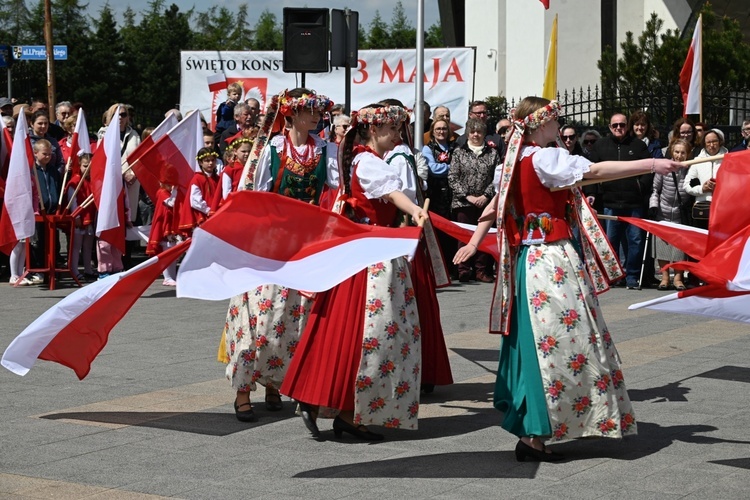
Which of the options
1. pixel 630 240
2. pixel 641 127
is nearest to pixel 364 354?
pixel 630 240

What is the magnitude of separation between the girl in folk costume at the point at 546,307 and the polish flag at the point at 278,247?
515 millimetres

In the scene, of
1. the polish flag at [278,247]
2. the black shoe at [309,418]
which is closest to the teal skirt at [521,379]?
the polish flag at [278,247]

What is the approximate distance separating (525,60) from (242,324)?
35.7 meters

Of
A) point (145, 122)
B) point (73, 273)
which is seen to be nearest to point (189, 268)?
point (73, 273)

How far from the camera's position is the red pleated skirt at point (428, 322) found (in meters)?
7.70

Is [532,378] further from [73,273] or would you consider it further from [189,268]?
[73,273]

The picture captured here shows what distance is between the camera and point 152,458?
6355 mm

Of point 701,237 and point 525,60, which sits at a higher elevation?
point 525,60

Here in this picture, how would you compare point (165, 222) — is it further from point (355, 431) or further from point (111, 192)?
point (355, 431)

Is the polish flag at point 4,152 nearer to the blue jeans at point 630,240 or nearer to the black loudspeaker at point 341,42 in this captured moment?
the black loudspeaker at point 341,42

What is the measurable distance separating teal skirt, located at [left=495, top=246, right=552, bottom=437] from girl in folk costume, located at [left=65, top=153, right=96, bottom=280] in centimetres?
922

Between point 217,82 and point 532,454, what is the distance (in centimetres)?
1620

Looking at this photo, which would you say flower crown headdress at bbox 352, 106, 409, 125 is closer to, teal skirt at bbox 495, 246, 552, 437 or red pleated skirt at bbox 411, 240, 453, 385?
red pleated skirt at bbox 411, 240, 453, 385

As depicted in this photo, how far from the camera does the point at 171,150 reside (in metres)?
12.9
